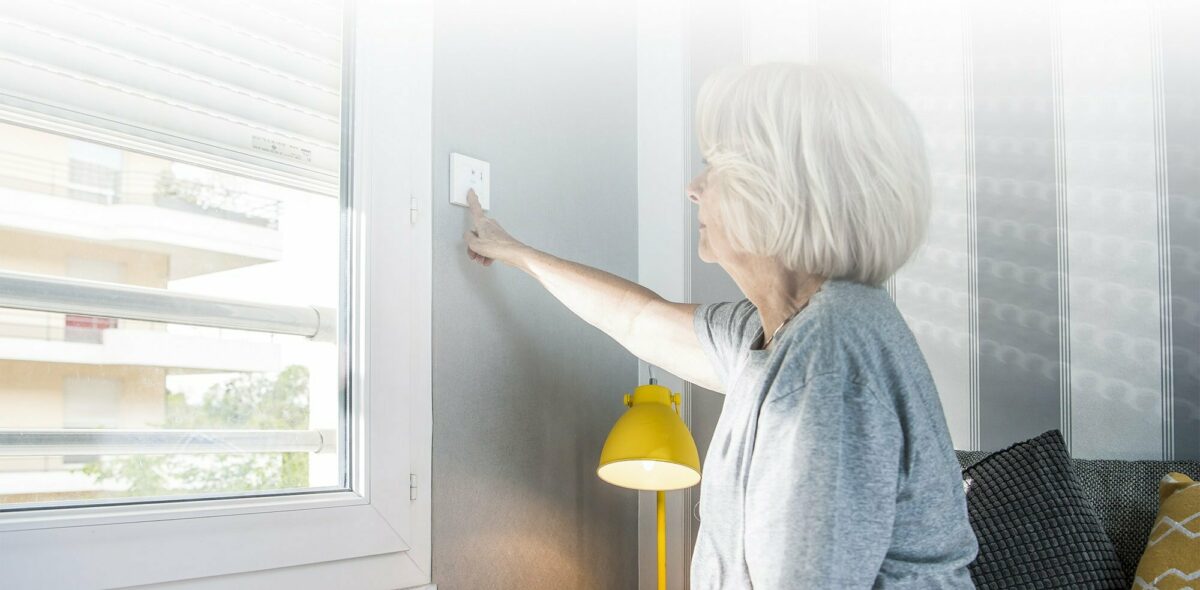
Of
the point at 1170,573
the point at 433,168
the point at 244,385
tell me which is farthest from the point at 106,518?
the point at 1170,573

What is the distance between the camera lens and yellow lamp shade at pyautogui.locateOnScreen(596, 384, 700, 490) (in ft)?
6.21

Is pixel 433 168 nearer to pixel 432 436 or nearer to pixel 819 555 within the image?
pixel 432 436

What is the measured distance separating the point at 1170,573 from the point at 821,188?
0.95m

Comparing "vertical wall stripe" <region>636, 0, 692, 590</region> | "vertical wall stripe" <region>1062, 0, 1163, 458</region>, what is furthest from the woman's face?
"vertical wall stripe" <region>636, 0, 692, 590</region>

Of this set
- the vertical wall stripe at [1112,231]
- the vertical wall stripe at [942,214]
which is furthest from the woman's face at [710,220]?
the vertical wall stripe at [1112,231]

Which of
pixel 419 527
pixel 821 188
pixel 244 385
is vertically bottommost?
pixel 419 527

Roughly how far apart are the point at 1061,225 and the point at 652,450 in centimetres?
108

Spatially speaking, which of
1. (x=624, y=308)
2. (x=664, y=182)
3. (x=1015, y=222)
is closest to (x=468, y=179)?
(x=624, y=308)

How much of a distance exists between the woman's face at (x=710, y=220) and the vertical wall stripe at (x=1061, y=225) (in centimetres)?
114

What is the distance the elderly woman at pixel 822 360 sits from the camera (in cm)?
96

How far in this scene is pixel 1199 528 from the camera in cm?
149

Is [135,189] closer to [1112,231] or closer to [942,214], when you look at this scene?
[942,214]

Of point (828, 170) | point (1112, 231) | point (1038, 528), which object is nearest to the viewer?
point (828, 170)

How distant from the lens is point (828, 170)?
1103 millimetres
